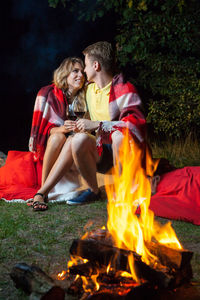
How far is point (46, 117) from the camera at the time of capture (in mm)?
3789

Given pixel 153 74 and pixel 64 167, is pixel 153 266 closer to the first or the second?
pixel 64 167

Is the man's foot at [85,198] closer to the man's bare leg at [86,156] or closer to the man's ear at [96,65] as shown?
the man's bare leg at [86,156]

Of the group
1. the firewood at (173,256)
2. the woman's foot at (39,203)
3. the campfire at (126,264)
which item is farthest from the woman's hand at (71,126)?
the firewood at (173,256)

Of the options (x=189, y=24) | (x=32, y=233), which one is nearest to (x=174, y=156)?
(x=189, y=24)

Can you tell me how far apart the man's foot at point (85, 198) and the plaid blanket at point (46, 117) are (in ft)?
2.24

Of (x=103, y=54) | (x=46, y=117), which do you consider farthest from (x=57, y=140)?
(x=103, y=54)

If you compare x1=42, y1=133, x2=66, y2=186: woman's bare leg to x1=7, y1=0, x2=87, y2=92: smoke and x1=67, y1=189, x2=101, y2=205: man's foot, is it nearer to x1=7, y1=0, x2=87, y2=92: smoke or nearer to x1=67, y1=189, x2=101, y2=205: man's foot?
x1=67, y1=189, x2=101, y2=205: man's foot

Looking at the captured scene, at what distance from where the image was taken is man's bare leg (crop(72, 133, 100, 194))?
3.40m

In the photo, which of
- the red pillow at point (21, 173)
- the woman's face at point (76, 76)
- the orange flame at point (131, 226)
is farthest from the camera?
the red pillow at point (21, 173)

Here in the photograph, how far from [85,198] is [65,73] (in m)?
1.33

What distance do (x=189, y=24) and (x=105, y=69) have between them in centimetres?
254

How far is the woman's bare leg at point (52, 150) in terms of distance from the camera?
3.57m

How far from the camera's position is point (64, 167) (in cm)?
348

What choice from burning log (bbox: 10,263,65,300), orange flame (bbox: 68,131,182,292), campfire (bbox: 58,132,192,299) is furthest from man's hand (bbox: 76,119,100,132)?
burning log (bbox: 10,263,65,300)
